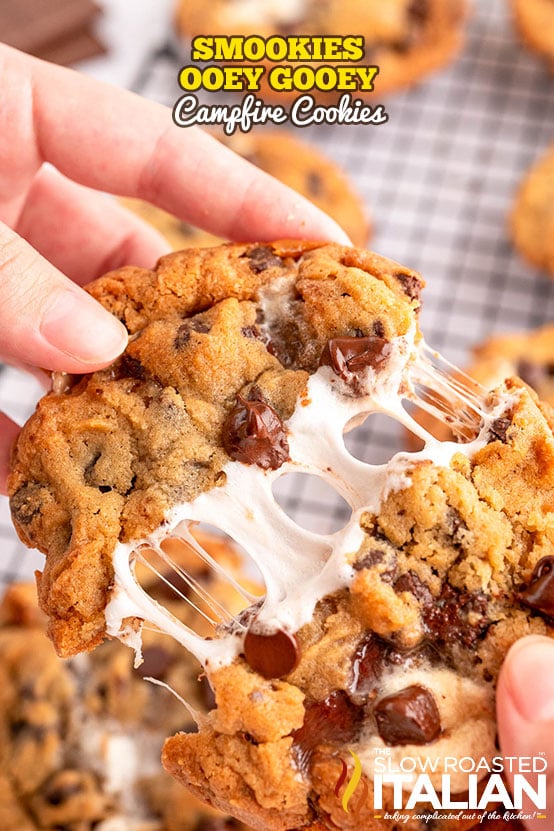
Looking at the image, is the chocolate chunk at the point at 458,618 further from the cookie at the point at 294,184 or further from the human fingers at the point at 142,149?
the cookie at the point at 294,184

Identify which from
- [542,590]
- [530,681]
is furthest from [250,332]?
[530,681]

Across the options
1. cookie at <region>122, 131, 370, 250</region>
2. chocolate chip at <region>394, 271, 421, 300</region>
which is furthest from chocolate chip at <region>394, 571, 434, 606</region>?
cookie at <region>122, 131, 370, 250</region>

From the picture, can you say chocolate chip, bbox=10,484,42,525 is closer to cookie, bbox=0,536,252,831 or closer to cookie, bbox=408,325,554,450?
cookie, bbox=0,536,252,831

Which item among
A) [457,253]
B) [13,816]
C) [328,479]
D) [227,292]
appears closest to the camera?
[328,479]

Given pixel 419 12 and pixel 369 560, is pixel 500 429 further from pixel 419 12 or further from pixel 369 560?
pixel 419 12

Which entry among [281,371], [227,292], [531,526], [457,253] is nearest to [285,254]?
[227,292]

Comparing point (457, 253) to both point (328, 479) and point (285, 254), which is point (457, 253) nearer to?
point (285, 254)

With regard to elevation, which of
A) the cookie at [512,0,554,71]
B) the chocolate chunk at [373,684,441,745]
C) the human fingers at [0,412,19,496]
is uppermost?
the cookie at [512,0,554,71]
